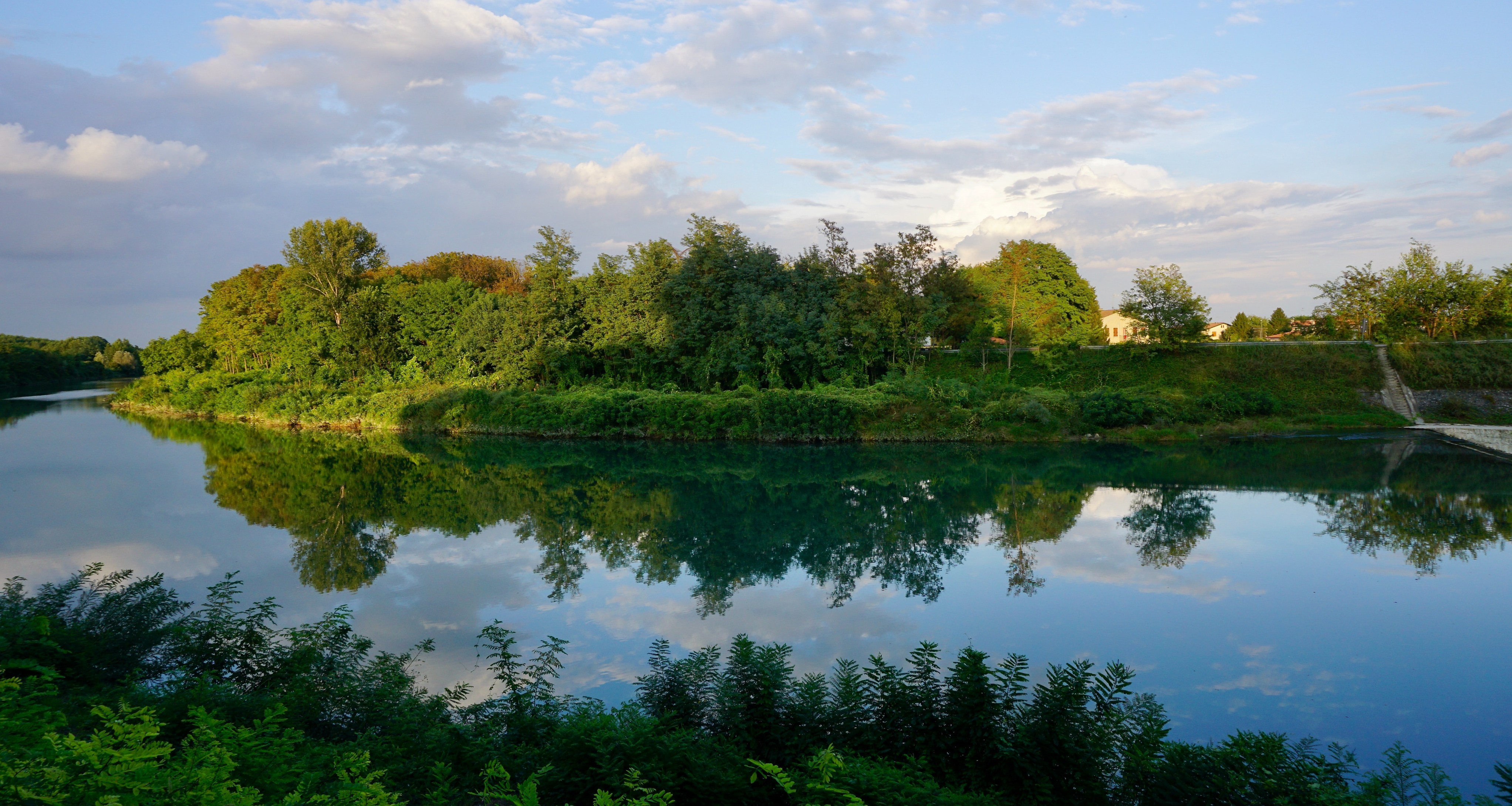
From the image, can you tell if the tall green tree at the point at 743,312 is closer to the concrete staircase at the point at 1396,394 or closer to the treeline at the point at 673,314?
the treeline at the point at 673,314

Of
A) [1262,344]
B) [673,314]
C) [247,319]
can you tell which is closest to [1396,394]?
[1262,344]

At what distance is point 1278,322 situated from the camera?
4691cm

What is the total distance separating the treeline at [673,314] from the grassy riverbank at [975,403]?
171 centimetres

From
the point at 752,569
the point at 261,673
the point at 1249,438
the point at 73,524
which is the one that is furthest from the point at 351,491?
the point at 1249,438

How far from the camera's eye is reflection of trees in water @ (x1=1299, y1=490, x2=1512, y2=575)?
39.4 ft

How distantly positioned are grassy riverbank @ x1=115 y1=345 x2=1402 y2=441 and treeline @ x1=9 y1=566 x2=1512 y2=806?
65.0ft

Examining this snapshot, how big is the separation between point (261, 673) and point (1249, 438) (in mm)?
26763

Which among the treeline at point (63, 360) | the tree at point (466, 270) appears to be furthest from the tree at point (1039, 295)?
the treeline at point (63, 360)

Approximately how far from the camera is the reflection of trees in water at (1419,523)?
12.0 meters

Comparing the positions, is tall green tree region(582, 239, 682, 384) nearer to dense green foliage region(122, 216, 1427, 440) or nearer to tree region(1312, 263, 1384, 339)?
dense green foliage region(122, 216, 1427, 440)

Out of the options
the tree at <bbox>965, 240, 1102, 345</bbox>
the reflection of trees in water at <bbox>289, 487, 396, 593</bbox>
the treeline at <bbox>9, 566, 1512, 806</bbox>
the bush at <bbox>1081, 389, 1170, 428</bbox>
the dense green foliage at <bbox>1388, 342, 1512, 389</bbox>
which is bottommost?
the reflection of trees in water at <bbox>289, 487, 396, 593</bbox>

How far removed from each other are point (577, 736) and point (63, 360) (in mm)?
89502

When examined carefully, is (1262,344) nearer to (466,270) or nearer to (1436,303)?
(1436,303)

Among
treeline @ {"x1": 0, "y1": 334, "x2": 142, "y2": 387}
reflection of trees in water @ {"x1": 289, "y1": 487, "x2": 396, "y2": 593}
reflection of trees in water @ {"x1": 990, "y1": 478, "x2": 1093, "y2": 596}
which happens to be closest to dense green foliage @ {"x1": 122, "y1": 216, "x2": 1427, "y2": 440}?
reflection of trees in water @ {"x1": 990, "y1": 478, "x2": 1093, "y2": 596}
